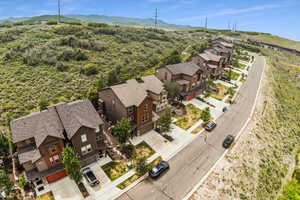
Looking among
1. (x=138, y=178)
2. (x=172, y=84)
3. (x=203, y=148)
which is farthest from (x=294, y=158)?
(x=138, y=178)

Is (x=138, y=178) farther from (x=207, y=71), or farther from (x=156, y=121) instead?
(x=207, y=71)

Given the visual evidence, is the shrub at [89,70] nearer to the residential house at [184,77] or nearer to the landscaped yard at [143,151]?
the residential house at [184,77]

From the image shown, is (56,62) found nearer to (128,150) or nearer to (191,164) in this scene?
(128,150)

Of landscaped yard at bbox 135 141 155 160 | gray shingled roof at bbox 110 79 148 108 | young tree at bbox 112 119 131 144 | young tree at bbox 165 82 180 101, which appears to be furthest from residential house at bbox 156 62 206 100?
young tree at bbox 112 119 131 144

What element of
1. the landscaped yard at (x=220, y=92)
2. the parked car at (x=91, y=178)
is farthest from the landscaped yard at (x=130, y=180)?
the landscaped yard at (x=220, y=92)

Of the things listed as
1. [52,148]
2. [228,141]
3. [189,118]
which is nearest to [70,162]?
[52,148]

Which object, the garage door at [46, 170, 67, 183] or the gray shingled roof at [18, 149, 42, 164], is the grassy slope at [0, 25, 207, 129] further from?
the garage door at [46, 170, 67, 183]
